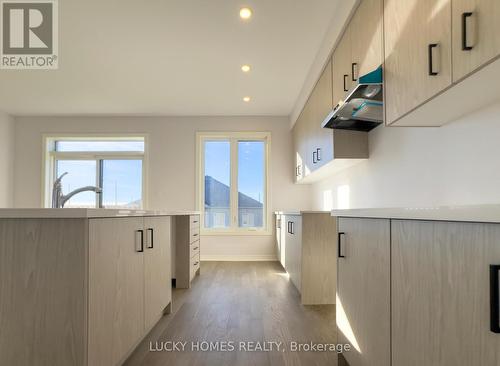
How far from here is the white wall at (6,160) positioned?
18.4 feet

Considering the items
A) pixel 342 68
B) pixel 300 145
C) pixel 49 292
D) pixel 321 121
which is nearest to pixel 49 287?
pixel 49 292

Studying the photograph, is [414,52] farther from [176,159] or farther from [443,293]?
[176,159]

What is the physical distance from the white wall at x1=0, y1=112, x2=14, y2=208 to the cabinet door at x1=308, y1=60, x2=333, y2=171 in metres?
5.24

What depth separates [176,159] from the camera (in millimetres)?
5824

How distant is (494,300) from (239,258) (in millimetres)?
5225

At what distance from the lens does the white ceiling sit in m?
2.80

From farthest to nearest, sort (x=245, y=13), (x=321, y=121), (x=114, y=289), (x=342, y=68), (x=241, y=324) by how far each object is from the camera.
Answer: (x=321, y=121) → (x=245, y=13) → (x=342, y=68) → (x=241, y=324) → (x=114, y=289)

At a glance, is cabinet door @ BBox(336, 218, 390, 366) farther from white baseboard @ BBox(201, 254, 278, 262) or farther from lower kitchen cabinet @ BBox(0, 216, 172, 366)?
white baseboard @ BBox(201, 254, 278, 262)

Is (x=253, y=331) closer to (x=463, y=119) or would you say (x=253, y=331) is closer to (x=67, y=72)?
(x=463, y=119)

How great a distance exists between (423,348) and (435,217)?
387 millimetres

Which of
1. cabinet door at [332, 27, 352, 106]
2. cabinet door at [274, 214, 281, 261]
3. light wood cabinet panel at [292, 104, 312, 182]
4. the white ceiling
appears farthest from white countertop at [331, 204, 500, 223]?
cabinet door at [274, 214, 281, 261]

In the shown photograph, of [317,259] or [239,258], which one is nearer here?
[317,259]

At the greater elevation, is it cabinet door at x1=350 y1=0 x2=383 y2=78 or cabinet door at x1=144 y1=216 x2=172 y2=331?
cabinet door at x1=350 y1=0 x2=383 y2=78

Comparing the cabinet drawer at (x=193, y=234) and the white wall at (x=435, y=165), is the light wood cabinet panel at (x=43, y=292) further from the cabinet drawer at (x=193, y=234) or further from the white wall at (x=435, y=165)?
the cabinet drawer at (x=193, y=234)
